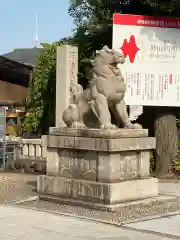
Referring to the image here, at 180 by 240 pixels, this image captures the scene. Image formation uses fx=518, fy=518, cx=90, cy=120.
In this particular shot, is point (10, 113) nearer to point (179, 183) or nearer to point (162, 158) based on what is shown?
point (162, 158)

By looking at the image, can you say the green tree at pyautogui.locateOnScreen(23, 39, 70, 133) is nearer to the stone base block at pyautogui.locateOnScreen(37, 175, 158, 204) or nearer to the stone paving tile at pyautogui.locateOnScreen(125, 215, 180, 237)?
the stone base block at pyautogui.locateOnScreen(37, 175, 158, 204)

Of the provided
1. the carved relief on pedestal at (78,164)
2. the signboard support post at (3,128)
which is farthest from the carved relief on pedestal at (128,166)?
the signboard support post at (3,128)

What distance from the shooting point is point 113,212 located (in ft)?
26.0

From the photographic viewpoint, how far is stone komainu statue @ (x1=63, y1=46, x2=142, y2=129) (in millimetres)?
8680

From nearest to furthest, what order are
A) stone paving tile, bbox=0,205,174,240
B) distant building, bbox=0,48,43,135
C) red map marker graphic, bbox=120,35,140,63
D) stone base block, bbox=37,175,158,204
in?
stone paving tile, bbox=0,205,174,240, stone base block, bbox=37,175,158,204, red map marker graphic, bbox=120,35,140,63, distant building, bbox=0,48,43,135

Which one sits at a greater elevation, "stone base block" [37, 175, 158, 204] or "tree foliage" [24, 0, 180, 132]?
"tree foliage" [24, 0, 180, 132]

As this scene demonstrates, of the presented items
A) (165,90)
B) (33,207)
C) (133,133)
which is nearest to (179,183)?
(165,90)

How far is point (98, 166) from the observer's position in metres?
8.36

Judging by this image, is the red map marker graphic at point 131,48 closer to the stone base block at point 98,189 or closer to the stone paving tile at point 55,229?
the stone base block at point 98,189

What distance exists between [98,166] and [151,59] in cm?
540

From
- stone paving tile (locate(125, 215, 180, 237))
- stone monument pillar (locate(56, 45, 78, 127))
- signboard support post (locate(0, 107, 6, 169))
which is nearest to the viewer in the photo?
stone paving tile (locate(125, 215, 180, 237))

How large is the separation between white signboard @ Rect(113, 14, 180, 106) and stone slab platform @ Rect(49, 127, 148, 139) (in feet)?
13.8

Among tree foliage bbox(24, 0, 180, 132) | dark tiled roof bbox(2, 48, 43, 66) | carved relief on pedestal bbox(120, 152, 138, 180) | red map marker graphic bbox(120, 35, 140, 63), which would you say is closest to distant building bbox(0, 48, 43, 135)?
tree foliage bbox(24, 0, 180, 132)

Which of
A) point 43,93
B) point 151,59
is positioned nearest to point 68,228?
point 151,59
